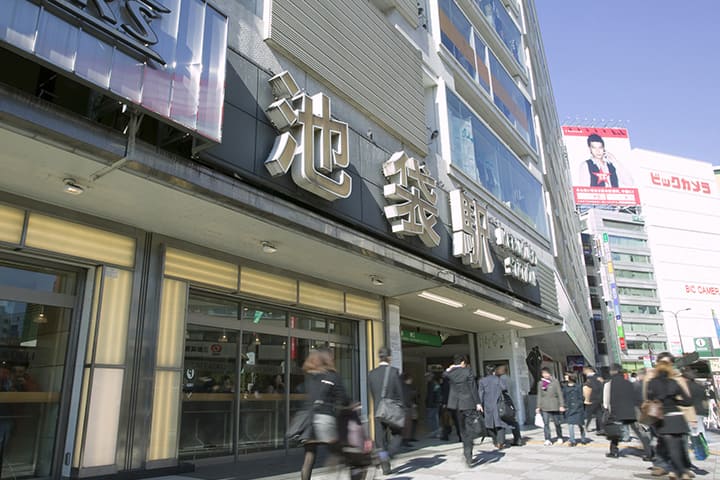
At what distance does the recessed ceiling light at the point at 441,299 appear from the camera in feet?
41.9

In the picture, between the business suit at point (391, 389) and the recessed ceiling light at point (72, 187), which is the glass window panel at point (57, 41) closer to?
the recessed ceiling light at point (72, 187)

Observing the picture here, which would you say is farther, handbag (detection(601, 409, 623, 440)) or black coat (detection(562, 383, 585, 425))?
black coat (detection(562, 383, 585, 425))

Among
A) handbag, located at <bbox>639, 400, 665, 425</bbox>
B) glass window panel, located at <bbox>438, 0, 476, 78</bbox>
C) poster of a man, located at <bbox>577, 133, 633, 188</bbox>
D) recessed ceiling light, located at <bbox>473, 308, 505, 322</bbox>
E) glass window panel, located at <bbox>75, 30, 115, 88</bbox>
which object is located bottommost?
handbag, located at <bbox>639, 400, 665, 425</bbox>

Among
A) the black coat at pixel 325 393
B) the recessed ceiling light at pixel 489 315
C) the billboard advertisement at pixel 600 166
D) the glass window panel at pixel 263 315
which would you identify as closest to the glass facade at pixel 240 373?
the glass window panel at pixel 263 315

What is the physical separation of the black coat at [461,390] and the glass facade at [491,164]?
7.59 m

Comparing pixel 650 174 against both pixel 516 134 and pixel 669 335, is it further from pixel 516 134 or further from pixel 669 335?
pixel 516 134

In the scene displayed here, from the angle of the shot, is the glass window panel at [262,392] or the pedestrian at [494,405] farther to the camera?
the pedestrian at [494,405]

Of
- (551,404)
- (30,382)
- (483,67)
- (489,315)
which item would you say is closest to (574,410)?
(551,404)

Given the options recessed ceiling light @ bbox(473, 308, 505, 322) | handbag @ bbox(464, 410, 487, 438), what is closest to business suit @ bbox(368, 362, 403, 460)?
handbag @ bbox(464, 410, 487, 438)

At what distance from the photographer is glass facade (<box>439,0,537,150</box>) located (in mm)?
17344

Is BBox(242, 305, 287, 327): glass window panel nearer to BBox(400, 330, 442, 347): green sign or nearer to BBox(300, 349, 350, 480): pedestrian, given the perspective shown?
BBox(300, 349, 350, 480): pedestrian

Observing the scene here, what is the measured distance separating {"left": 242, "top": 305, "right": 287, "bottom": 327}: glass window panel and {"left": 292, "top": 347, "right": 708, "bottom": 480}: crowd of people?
2.82 meters

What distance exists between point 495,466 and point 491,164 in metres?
11.7

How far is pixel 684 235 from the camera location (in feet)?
297
